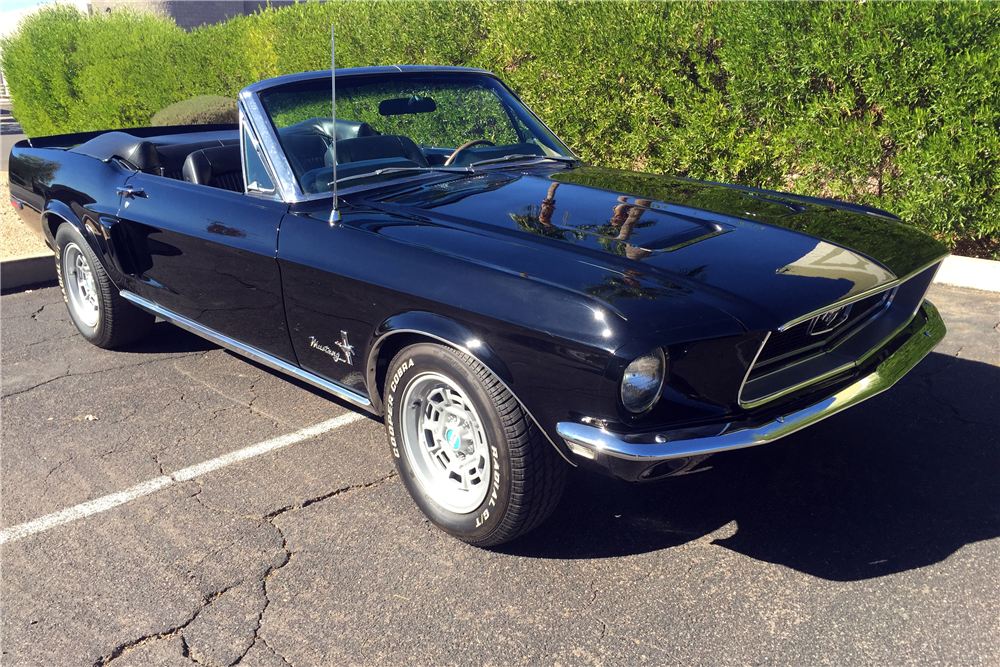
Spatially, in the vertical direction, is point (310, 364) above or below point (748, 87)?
below

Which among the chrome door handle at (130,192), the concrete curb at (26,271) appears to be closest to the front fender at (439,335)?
the chrome door handle at (130,192)

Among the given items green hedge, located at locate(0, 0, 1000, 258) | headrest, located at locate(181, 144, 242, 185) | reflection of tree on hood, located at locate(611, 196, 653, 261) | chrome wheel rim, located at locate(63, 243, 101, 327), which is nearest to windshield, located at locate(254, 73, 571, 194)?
headrest, located at locate(181, 144, 242, 185)

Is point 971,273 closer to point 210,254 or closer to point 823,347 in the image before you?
point 823,347

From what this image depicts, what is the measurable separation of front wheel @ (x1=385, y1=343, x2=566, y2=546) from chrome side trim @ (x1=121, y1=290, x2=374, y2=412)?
296mm

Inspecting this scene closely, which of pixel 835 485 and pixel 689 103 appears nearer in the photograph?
pixel 835 485

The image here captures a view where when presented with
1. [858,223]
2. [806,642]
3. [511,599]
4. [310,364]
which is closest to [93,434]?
[310,364]

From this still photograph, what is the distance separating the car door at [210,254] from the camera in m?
3.32

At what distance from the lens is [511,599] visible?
2520mm

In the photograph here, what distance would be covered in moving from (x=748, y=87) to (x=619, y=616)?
5.02 m

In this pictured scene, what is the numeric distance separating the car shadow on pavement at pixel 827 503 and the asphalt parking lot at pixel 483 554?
10 mm

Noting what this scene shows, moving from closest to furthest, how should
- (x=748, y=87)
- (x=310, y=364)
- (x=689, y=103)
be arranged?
(x=310, y=364) < (x=748, y=87) < (x=689, y=103)

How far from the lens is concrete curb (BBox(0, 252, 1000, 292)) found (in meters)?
5.55

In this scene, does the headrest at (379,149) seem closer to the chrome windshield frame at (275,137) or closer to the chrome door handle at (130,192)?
the chrome windshield frame at (275,137)

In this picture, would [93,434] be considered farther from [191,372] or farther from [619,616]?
[619,616]
